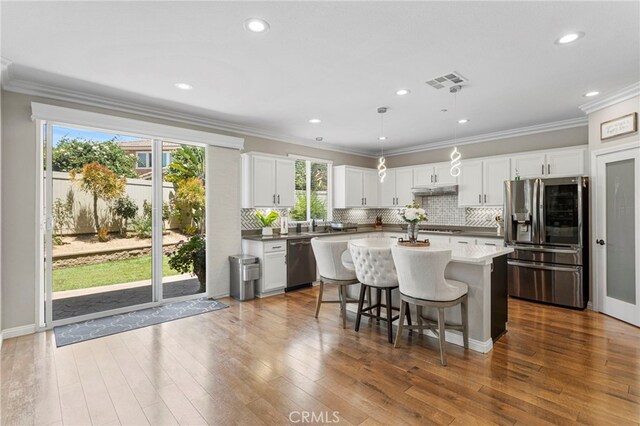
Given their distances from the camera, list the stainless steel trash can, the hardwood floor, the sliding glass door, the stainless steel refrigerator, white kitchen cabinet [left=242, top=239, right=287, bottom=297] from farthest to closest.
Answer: white kitchen cabinet [left=242, top=239, right=287, bottom=297] → the stainless steel trash can → the stainless steel refrigerator → the sliding glass door → the hardwood floor

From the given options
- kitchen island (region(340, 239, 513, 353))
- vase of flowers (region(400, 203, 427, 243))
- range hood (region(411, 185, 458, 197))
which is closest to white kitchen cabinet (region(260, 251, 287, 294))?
vase of flowers (region(400, 203, 427, 243))

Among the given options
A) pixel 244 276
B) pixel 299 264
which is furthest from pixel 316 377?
pixel 299 264

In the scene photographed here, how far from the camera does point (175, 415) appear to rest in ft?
7.06

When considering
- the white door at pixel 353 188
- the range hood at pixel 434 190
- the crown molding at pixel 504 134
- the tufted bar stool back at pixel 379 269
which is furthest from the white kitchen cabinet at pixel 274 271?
the crown molding at pixel 504 134

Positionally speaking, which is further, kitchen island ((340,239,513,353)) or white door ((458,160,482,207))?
white door ((458,160,482,207))

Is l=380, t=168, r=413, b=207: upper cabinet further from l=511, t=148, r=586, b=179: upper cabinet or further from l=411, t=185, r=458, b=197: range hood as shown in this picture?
l=511, t=148, r=586, b=179: upper cabinet

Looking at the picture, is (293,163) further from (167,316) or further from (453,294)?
(453,294)

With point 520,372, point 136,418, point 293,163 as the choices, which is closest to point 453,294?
point 520,372

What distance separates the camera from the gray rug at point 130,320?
3496mm

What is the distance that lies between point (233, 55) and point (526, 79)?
3079 mm

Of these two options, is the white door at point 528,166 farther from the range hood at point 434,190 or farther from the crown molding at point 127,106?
the crown molding at point 127,106

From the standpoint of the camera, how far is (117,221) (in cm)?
437

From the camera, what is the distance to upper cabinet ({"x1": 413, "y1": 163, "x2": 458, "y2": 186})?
6266mm

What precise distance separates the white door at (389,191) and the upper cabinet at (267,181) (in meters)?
2.50
